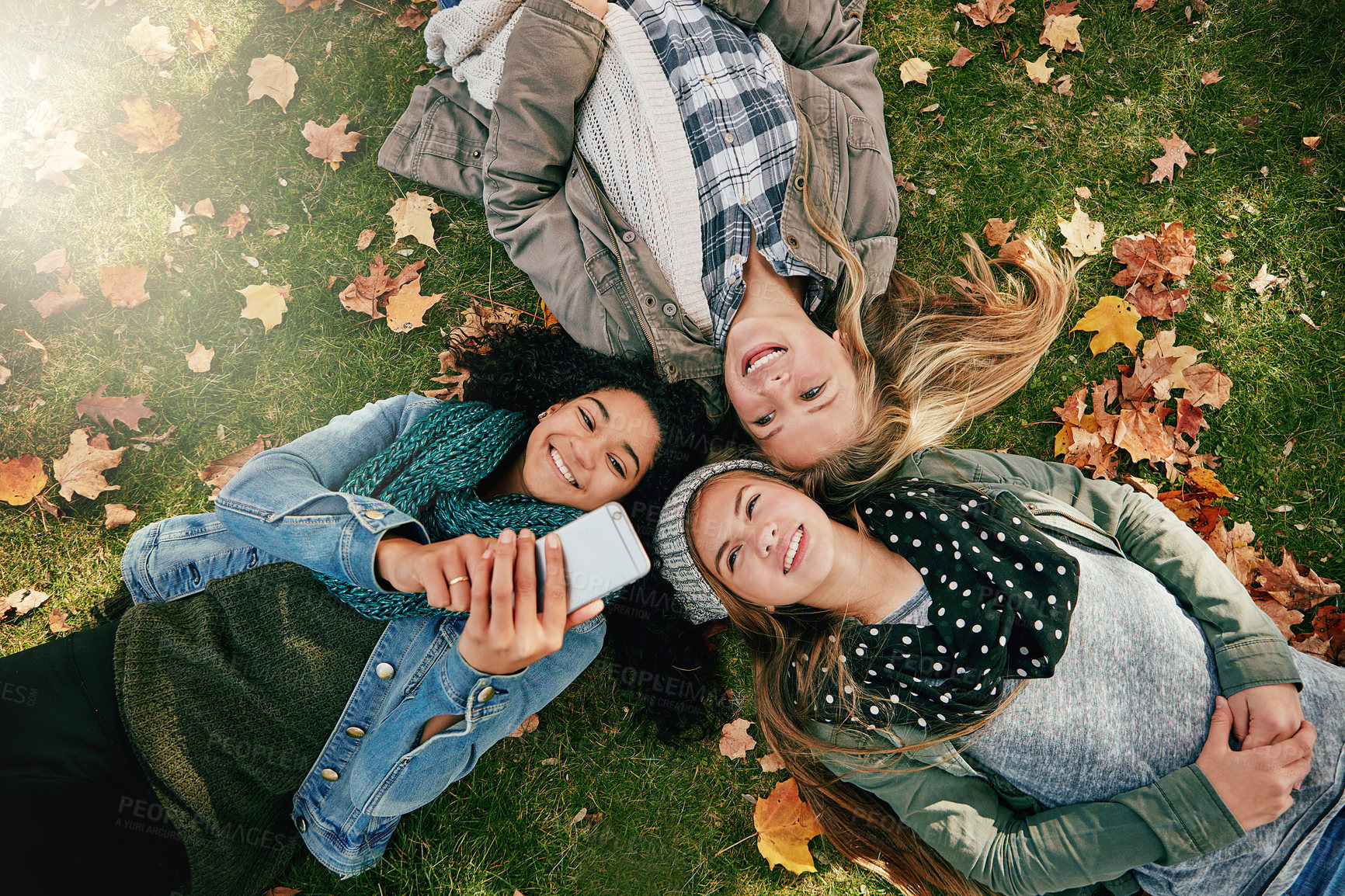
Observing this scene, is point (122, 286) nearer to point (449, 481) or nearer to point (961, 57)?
point (449, 481)

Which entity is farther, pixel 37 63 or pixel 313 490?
pixel 37 63

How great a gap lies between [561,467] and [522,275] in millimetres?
1672

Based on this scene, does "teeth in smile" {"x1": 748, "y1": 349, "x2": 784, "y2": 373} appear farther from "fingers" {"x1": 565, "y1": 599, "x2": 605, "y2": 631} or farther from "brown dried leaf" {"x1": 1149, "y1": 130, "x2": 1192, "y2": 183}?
"brown dried leaf" {"x1": 1149, "y1": 130, "x2": 1192, "y2": 183}

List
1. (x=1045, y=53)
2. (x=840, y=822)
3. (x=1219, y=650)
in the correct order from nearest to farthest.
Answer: (x=1219, y=650)
(x=840, y=822)
(x=1045, y=53)

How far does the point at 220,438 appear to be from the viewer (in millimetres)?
4031

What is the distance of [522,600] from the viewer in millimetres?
2494

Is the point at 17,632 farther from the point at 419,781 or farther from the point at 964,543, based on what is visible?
the point at 964,543

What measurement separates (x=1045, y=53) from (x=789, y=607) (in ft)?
13.1

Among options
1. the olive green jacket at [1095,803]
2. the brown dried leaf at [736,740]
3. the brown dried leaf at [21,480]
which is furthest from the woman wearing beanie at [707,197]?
the brown dried leaf at [21,480]

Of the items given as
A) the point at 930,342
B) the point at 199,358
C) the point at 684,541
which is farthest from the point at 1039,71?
the point at 199,358

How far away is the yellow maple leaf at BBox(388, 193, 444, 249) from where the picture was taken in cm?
420

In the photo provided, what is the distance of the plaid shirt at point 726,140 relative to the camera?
12.4 feet

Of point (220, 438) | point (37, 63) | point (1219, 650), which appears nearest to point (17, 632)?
point (220, 438)

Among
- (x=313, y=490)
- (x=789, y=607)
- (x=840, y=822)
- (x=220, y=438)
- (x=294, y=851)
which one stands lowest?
(x=840, y=822)
